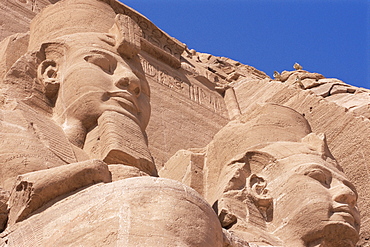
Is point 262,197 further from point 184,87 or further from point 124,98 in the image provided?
point 184,87

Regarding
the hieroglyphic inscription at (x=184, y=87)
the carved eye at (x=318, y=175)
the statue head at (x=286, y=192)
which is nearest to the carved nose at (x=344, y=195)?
the statue head at (x=286, y=192)

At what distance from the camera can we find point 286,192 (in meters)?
6.96

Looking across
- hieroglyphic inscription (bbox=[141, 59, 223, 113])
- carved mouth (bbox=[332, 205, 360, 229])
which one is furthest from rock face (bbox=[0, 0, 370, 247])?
hieroglyphic inscription (bbox=[141, 59, 223, 113])

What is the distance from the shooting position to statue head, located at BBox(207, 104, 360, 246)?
21.9 ft

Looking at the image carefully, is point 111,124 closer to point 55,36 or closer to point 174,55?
point 55,36

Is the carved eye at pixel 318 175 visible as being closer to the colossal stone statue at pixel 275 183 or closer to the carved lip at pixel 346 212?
the colossal stone statue at pixel 275 183

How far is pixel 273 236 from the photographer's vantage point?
6.72m

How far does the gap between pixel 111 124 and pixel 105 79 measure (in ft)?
2.20

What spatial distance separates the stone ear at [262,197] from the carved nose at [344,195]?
0.55m

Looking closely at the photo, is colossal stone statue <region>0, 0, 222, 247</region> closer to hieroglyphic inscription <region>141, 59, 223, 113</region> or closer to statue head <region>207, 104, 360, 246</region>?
statue head <region>207, 104, 360, 246</region>

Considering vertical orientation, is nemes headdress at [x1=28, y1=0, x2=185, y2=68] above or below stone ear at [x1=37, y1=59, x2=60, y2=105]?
above

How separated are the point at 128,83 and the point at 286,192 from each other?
1614mm

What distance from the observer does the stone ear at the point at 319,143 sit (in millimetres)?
7570

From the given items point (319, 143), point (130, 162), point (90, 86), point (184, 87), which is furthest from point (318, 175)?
point (184, 87)
